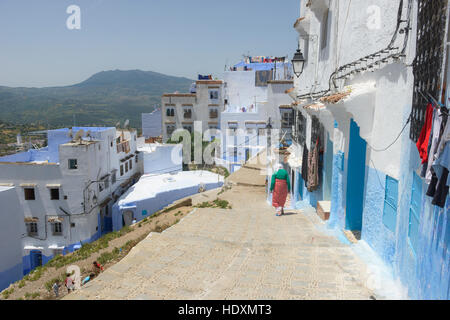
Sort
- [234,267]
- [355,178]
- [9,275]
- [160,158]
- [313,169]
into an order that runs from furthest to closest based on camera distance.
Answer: [160,158] < [9,275] < [313,169] < [355,178] < [234,267]

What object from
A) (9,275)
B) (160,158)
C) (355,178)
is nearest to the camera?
(355,178)

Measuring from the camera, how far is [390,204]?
537 centimetres

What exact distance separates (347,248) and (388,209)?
4.31 feet

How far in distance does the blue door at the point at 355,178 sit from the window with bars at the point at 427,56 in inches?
110

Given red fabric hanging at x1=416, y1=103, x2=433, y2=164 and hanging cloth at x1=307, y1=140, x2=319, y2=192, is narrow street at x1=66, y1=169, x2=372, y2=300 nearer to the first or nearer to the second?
red fabric hanging at x1=416, y1=103, x2=433, y2=164

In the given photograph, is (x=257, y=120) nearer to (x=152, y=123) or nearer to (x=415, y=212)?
(x=152, y=123)

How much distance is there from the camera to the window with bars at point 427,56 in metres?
3.60

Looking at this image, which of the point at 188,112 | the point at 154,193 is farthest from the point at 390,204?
the point at 188,112

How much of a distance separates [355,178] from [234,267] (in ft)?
11.1

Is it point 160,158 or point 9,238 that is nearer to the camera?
point 9,238

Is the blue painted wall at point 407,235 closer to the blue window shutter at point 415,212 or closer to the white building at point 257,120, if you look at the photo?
the blue window shutter at point 415,212

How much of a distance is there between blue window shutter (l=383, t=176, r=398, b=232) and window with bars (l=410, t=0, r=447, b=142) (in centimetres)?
109

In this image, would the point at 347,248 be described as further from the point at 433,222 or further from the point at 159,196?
the point at 159,196

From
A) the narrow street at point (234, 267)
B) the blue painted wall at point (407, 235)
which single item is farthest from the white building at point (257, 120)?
the blue painted wall at point (407, 235)
